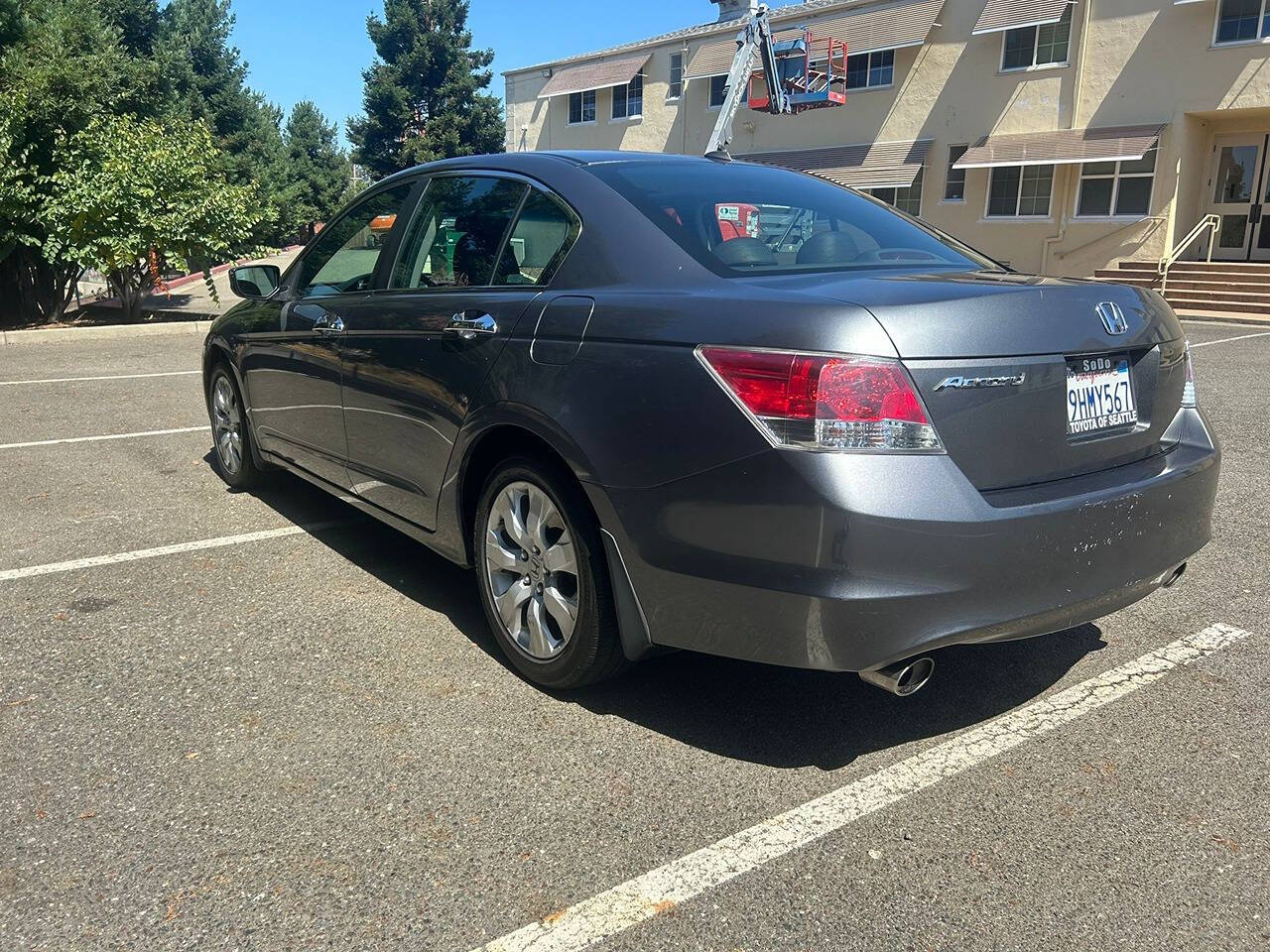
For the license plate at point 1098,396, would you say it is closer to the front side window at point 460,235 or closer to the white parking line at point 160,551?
the front side window at point 460,235

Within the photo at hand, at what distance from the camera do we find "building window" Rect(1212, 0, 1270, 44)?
2004 centimetres

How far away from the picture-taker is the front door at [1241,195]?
21578 millimetres

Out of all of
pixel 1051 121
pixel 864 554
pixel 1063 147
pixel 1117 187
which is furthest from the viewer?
pixel 1051 121

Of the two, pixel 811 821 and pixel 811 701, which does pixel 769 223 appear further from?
pixel 811 821

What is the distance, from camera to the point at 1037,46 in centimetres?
2367

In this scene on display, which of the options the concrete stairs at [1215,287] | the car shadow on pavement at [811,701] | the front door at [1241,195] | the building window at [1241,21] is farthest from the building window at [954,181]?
the car shadow on pavement at [811,701]

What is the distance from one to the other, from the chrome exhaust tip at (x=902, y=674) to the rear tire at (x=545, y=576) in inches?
31.2

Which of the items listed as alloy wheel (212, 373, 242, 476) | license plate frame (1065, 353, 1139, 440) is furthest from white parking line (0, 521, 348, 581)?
license plate frame (1065, 353, 1139, 440)

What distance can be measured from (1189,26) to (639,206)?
22378mm

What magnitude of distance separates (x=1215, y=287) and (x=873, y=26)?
441 inches

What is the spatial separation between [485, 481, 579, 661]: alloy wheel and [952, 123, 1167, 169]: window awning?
21.8 m

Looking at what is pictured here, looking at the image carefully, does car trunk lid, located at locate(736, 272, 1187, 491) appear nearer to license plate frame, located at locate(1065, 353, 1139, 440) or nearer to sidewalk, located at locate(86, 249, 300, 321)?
license plate frame, located at locate(1065, 353, 1139, 440)

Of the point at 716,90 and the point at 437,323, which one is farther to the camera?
the point at 716,90

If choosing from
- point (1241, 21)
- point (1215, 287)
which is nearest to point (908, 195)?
point (1241, 21)
